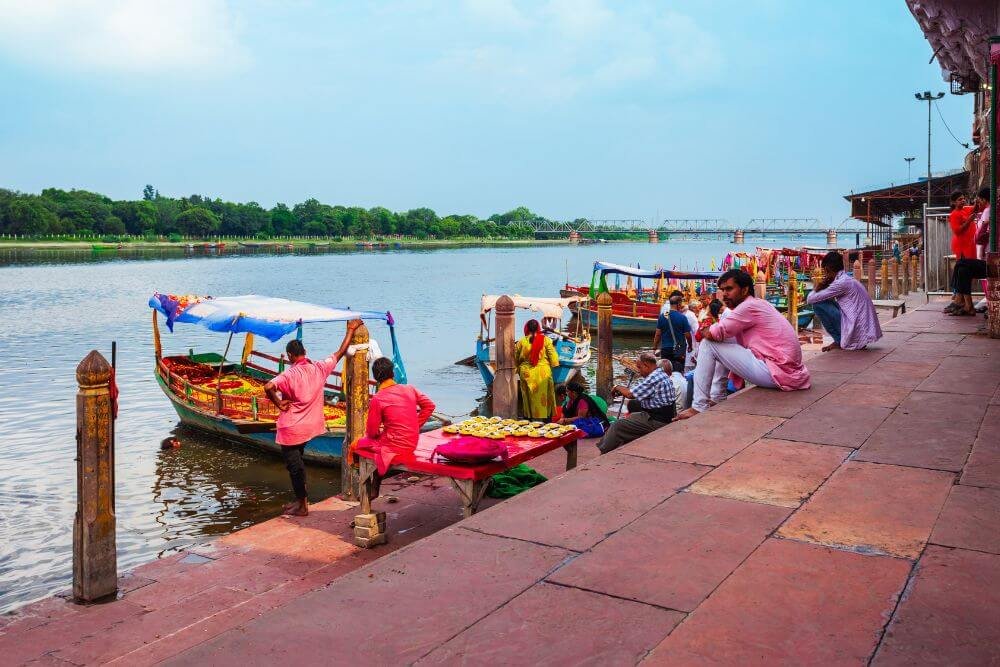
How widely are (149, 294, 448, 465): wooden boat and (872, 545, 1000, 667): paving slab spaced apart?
10.3 metres

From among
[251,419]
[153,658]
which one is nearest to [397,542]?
[153,658]

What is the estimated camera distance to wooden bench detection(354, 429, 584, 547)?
5.98 meters

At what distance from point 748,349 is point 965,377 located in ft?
6.56

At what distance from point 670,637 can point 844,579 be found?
0.90m

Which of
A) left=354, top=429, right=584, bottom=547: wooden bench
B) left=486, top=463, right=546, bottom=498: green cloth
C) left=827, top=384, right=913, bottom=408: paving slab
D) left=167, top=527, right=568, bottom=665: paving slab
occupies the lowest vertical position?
left=486, top=463, right=546, bottom=498: green cloth

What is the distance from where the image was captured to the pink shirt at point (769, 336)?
709 centimetres

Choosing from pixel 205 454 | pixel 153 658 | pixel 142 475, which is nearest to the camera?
pixel 153 658

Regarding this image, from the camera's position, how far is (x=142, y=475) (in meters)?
13.6

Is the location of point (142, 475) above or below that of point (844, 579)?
below

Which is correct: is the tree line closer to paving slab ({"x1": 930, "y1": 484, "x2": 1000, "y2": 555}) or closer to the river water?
the river water

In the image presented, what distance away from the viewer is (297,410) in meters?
8.13

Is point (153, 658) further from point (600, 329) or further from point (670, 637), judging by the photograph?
point (600, 329)

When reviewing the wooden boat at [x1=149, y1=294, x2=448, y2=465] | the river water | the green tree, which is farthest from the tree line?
the wooden boat at [x1=149, y1=294, x2=448, y2=465]

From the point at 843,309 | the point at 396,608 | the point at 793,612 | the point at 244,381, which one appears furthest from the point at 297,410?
the point at 244,381
